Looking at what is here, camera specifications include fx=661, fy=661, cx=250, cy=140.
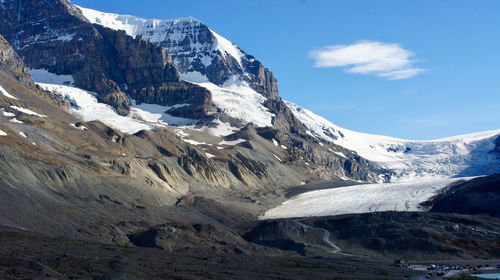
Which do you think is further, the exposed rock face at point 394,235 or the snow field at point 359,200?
the snow field at point 359,200

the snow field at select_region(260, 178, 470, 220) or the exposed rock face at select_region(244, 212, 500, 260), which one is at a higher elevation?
the snow field at select_region(260, 178, 470, 220)

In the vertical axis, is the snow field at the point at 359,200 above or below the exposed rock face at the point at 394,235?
above

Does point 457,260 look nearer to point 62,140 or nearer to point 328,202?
point 328,202

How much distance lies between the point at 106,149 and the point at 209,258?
316 feet

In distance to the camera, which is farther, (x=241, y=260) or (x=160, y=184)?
(x=160, y=184)

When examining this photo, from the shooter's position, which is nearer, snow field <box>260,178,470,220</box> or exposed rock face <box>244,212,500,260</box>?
exposed rock face <box>244,212,500,260</box>

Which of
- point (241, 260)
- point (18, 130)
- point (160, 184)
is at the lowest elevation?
point (241, 260)

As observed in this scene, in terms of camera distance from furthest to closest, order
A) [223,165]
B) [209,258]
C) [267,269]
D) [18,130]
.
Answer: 1. [223,165]
2. [18,130]
3. [209,258]
4. [267,269]

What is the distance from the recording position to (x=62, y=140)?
149875 mm

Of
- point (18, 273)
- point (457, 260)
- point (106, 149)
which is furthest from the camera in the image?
point (106, 149)

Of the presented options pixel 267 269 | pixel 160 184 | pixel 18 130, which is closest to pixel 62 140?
pixel 18 130

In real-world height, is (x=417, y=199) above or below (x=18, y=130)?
below

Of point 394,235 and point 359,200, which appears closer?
point 394,235

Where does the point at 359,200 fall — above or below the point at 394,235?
above
